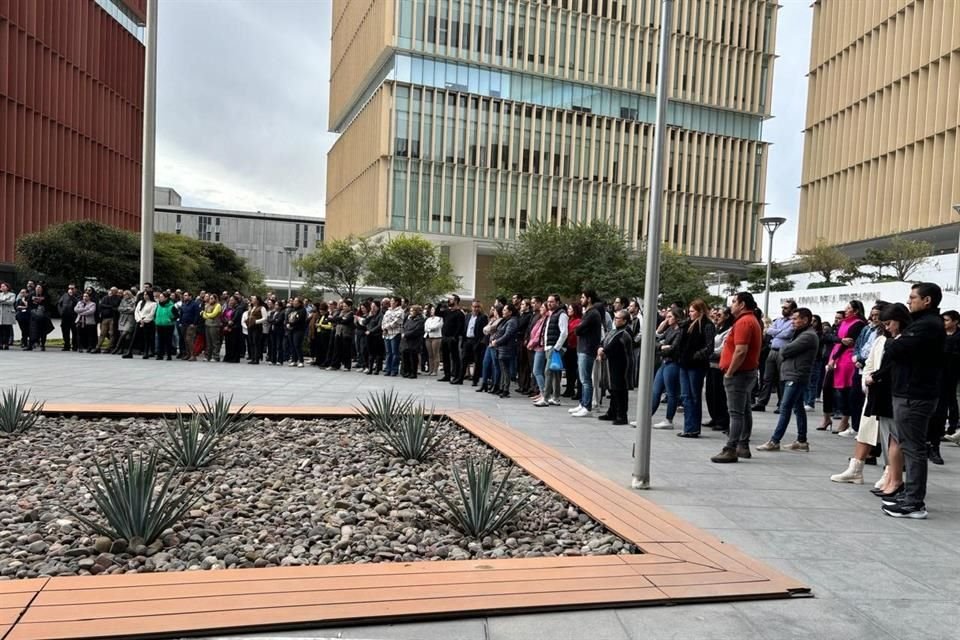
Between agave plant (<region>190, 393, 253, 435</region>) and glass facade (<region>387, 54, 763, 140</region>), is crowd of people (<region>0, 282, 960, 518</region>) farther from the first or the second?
glass facade (<region>387, 54, 763, 140</region>)

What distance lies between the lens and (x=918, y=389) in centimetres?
560

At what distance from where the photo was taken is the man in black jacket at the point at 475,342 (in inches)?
583

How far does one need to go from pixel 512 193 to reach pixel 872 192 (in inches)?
948

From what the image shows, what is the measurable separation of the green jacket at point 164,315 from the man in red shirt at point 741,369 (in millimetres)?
14061

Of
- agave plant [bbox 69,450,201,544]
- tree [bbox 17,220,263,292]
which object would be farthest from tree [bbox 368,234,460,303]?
agave plant [bbox 69,450,201,544]

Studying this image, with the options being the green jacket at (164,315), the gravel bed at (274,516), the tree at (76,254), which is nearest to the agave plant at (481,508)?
the gravel bed at (274,516)

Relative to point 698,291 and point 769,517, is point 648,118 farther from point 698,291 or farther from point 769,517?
point 769,517

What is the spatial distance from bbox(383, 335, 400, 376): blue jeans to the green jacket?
544 centimetres

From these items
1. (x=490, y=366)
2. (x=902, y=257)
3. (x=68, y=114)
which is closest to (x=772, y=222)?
(x=902, y=257)

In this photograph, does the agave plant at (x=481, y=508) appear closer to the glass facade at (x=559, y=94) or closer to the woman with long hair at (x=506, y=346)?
the woman with long hair at (x=506, y=346)

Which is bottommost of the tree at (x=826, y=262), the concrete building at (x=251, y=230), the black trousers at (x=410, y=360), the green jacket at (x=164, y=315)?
the black trousers at (x=410, y=360)

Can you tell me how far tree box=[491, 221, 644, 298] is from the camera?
3447 centimetres

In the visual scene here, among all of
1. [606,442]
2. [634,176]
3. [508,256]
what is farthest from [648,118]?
[606,442]

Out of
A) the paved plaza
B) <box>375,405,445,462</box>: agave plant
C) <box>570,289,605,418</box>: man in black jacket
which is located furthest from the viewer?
<box>570,289,605,418</box>: man in black jacket
